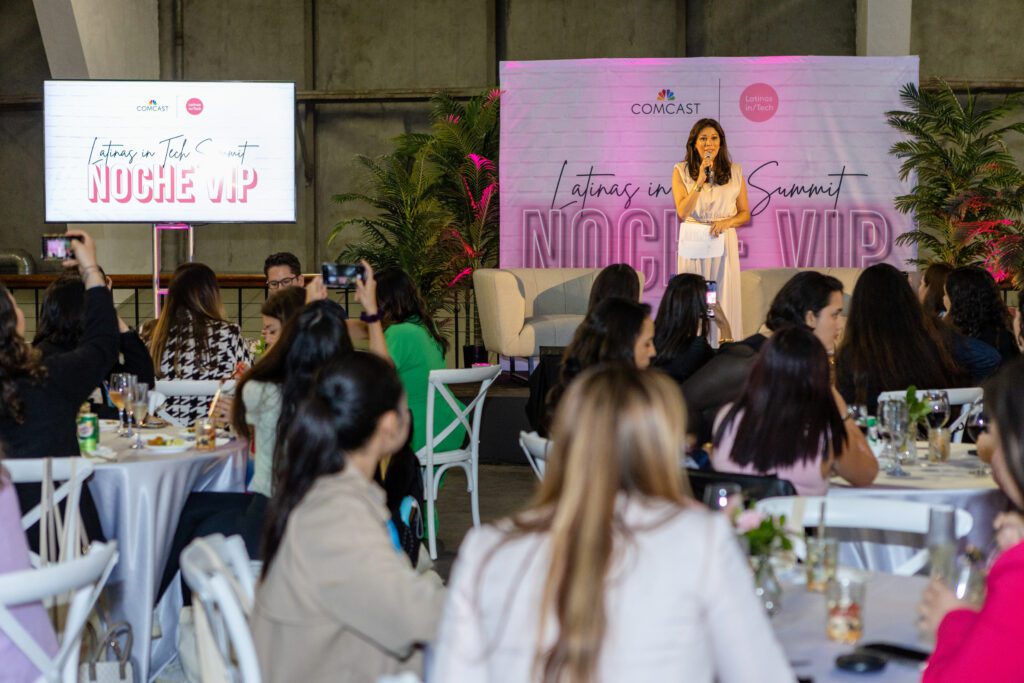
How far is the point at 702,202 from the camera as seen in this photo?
7.96 meters

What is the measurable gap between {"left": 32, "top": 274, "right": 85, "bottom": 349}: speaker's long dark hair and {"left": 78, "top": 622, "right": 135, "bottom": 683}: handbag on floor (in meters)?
1.02

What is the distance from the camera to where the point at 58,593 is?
2.06 m

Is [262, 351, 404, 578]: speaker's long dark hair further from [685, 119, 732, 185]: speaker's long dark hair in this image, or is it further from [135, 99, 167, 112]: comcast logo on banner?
[135, 99, 167, 112]: comcast logo on banner

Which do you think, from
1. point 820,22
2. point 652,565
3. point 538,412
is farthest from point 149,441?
point 820,22

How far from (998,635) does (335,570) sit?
0.94m

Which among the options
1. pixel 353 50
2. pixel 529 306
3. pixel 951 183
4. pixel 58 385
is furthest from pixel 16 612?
pixel 353 50

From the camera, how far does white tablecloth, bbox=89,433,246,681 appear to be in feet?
12.1

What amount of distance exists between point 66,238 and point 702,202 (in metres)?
4.96

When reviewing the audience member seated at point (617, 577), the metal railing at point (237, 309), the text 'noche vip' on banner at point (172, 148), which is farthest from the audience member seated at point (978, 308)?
the metal railing at point (237, 309)

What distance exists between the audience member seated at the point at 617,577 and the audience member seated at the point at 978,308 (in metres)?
3.95

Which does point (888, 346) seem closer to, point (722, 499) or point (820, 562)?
point (820, 562)

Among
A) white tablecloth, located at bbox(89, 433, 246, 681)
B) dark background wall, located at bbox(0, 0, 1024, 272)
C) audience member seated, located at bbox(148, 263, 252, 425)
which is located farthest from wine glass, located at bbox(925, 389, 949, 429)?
dark background wall, located at bbox(0, 0, 1024, 272)

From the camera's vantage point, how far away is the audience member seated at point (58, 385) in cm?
328

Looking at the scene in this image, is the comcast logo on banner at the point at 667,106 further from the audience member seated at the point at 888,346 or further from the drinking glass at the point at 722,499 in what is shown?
the drinking glass at the point at 722,499
